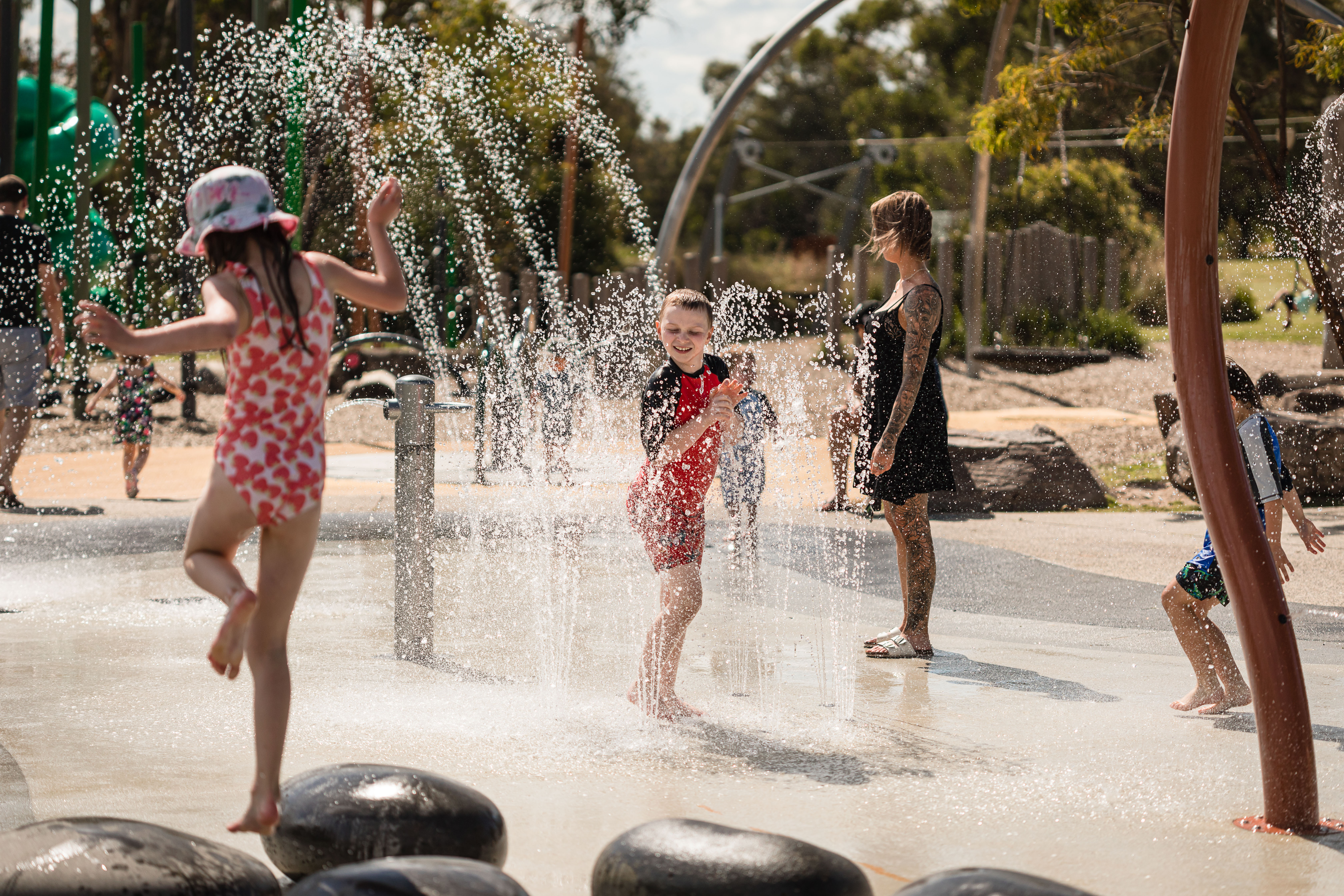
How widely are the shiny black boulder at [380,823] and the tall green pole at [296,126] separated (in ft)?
44.2

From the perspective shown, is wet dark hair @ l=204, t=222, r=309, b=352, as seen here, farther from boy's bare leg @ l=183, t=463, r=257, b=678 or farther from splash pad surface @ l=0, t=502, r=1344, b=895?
splash pad surface @ l=0, t=502, r=1344, b=895

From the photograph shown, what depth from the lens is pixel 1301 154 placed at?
27906mm

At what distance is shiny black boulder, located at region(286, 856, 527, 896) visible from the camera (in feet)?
7.84

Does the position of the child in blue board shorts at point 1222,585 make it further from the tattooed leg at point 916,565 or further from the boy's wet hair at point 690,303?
the boy's wet hair at point 690,303

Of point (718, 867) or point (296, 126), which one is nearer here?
point (718, 867)

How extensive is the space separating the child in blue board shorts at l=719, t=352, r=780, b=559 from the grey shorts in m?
4.26

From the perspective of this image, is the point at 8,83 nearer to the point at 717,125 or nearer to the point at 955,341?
the point at 717,125

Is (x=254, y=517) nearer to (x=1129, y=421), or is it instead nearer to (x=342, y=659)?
(x=342, y=659)

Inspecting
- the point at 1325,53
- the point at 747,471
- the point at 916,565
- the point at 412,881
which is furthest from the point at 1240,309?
the point at 412,881

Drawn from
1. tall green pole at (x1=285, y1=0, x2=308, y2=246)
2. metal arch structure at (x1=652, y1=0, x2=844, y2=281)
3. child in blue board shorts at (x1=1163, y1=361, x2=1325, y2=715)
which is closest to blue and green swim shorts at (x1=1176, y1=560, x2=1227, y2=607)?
child in blue board shorts at (x1=1163, y1=361, x2=1325, y2=715)

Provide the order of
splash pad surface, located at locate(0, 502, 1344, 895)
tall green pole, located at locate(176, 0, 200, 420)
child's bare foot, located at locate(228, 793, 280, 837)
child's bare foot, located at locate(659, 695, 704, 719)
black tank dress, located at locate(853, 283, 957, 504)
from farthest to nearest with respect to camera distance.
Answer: tall green pole, located at locate(176, 0, 200, 420) < black tank dress, located at locate(853, 283, 957, 504) < child's bare foot, located at locate(659, 695, 704, 719) < splash pad surface, located at locate(0, 502, 1344, 895) < child's bare foot, located at locate(228, 793, 280, 837)

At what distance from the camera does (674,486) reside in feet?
13.7

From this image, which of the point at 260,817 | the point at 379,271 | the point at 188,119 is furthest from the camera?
the point at 188,119

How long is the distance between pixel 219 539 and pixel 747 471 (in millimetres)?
4918
